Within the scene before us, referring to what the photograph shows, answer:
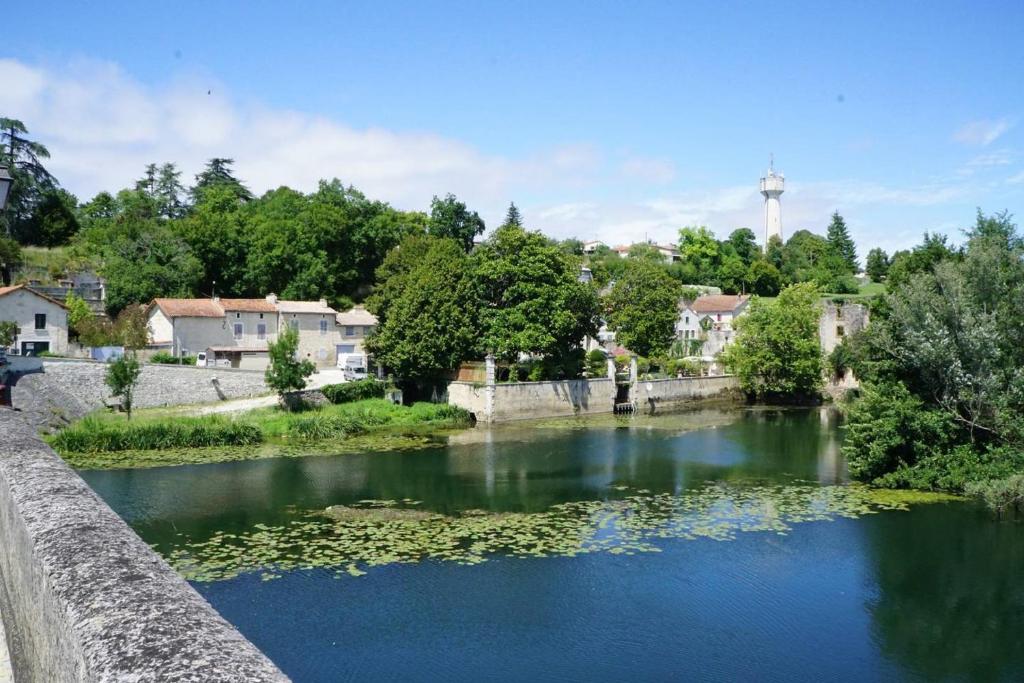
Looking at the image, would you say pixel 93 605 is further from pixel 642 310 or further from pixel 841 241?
pixel 841 241

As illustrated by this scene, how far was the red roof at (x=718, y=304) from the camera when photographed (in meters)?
81.8

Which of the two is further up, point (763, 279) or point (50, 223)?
point (50, 223)

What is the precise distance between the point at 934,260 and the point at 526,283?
2121 centimetres

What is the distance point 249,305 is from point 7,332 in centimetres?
1447

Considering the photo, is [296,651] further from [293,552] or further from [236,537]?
[236,537]

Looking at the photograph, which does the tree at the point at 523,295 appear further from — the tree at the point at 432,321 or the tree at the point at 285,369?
the tree at the point at 285,369

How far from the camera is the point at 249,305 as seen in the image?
2141 inches

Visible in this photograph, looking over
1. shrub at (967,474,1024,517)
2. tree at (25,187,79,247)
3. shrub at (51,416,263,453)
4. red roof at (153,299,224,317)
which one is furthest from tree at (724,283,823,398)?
tree at (25,187,79,247)

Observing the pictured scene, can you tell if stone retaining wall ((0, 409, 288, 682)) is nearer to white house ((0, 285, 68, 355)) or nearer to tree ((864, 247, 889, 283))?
white house ((0, 285, 68, 355))

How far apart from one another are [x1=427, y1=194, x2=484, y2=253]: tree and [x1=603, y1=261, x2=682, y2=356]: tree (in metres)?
17.5

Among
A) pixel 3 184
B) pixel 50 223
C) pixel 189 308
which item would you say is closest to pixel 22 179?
pixel 50 223

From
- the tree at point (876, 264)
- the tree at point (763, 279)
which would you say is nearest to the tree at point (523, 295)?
the tree at point (763, 279)

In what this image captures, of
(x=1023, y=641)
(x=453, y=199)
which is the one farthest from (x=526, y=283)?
(x=1023, y=641)

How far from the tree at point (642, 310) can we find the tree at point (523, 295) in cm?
984
